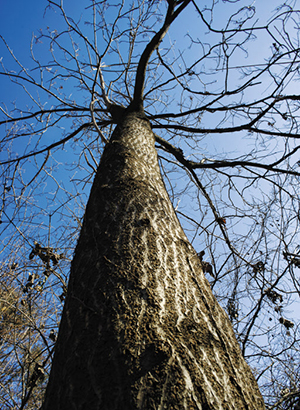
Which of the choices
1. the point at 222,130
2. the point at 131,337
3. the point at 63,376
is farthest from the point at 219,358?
the point at 222,130

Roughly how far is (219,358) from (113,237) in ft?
2.26

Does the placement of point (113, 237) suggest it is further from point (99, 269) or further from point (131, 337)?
point (131, 337)

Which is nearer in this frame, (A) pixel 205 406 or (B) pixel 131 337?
(A) pixel 205 406

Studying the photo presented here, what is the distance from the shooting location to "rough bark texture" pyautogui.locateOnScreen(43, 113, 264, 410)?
78 cm

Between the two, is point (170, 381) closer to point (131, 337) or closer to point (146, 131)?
point (131, 337)

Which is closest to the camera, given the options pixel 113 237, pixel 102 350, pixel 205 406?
pixel 205 406

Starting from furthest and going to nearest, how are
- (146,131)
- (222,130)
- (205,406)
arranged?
1. (222,130)
2. (146,131)
3. (205,406)

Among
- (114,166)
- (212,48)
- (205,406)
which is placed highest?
(212,48)

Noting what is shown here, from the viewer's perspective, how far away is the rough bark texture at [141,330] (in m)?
0.78

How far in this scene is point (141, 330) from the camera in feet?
2.97

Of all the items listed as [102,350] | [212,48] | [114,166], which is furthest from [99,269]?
[212,48]

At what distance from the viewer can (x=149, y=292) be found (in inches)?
40.6

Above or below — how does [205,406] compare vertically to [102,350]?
below

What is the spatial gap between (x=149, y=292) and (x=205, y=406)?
15.7 inches
